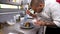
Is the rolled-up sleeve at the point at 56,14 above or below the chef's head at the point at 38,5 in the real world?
below

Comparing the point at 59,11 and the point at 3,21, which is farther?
the point at 3,21

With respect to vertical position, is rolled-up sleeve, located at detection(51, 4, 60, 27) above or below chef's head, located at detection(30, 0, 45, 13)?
below

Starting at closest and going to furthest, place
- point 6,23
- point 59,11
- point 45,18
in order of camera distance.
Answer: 1. point 59,11
2. point 45,18
3. point 6,23

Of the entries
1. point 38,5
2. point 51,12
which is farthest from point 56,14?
point 38,5

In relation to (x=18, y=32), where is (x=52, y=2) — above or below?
above

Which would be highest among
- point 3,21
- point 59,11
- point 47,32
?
point 59,11

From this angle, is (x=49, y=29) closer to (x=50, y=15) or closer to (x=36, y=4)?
(x=50, y=15)

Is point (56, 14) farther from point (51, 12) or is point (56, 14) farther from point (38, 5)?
point (38, 5)

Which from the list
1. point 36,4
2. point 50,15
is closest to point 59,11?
point 50,15

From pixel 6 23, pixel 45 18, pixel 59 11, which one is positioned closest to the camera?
pixel 59 11

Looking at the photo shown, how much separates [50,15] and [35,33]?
0.20 m

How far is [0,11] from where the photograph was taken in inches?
43.4

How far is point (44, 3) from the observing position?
108cm

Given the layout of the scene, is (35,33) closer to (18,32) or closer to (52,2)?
(18,32)
